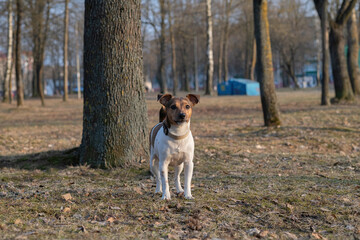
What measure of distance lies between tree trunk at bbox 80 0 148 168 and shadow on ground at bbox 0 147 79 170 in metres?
0.74

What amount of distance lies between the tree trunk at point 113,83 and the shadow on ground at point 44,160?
744 millimetres

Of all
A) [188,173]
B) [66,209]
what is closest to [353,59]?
[188,173]

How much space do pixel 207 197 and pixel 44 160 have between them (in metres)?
3.92

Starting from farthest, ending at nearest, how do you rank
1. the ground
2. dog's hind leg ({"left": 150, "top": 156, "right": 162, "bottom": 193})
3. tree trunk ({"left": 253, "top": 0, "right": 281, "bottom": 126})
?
1. tree trunk ({"left": 253, "top": 0, "right": 281, "bottom": 126})
2. dog's hind leg ({"left": 150, "top": 156, "right": 162, "bottom": 193})
3. the ground

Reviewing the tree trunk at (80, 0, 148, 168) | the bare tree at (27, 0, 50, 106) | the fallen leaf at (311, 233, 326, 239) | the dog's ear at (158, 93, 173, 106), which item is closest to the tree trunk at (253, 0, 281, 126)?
the tree trunk at (80, 0, 148, 168)

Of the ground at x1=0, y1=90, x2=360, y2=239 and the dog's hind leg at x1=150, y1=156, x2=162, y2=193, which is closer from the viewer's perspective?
the ground at x1=0, y1=90, x2=360, y2=239

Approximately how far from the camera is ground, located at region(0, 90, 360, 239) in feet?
13.0

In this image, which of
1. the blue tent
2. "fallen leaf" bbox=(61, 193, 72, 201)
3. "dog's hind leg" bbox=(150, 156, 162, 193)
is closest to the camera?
"fallen leaf" bbox=(61, 193, 72, 201)

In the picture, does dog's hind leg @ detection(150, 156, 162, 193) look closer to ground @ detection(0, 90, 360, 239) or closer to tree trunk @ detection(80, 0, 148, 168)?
ground @ detection(0, 90, 360, 239)

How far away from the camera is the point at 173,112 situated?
14.7ft

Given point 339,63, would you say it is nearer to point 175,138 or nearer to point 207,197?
point 207,197

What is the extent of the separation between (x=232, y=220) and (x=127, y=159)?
2.95 meters

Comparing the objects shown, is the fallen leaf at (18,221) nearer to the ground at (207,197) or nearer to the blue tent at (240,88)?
the ground at (207,197)

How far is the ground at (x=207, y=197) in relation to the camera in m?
3.98
